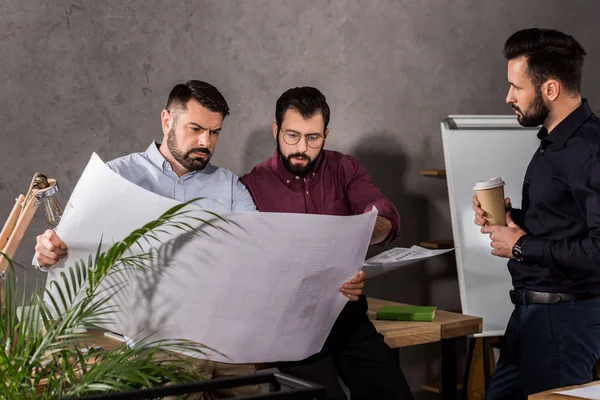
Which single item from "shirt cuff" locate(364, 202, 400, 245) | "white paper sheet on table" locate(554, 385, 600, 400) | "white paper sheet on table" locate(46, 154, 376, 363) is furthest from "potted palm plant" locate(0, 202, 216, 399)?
"shirt cuff" locate(364, 202, 400, 245)

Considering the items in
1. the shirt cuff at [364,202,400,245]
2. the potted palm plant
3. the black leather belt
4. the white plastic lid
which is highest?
the white plastic lid

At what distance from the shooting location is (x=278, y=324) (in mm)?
1777

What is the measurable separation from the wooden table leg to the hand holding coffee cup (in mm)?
722

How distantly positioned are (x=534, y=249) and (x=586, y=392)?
0.71 metres

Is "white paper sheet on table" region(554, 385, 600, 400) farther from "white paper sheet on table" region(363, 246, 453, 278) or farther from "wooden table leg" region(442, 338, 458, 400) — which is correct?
"wooden table leg" region(442, 338, 458, 400)

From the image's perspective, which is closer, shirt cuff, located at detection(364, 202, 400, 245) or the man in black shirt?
the man in black shirt

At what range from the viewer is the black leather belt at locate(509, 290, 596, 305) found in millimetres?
2195

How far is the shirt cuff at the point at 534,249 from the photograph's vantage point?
216 cm

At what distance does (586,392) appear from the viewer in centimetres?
150

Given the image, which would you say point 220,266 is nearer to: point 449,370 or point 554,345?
point 554,345

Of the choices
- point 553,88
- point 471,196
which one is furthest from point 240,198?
point 471,196

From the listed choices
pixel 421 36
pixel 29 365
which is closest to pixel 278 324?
pixel 29 365

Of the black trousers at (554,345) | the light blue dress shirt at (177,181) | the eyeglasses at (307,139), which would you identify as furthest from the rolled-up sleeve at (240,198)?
the black trousers at (554,345)

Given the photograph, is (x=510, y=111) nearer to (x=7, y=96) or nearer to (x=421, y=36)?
(x=421, y=36)
